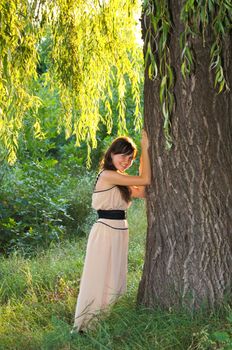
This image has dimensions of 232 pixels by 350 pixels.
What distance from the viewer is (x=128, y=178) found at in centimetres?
530

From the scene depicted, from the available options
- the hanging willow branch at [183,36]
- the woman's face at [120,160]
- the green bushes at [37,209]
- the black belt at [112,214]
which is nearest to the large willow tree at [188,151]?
the hanging willow branch at [183,36]

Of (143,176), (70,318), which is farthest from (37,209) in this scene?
(143,176)

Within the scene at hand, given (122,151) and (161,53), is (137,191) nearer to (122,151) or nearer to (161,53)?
(122,151)

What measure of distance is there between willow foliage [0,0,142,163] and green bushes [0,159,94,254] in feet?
8.30

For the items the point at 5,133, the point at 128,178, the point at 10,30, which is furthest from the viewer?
the point at 5,133

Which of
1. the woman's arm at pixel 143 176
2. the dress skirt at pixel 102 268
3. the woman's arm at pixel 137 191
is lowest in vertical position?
the dress skirt at pixel 102 268

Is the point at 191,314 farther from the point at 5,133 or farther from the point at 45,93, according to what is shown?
the point at 45,93

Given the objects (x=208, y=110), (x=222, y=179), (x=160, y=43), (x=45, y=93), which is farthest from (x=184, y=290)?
(x=45, y=93)

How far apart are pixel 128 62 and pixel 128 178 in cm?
199

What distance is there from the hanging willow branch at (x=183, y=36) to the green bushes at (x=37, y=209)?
480 cm

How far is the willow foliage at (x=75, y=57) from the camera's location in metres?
6.42

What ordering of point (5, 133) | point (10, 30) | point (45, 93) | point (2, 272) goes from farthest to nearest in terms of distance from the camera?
point (45, 93) < point (2, 272) < point (5, 133) < point (10, 30)

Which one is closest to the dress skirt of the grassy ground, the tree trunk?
the grassy ground

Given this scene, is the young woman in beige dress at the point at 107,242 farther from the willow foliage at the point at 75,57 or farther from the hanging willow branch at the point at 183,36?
the willow foliage at the point at 75,57
